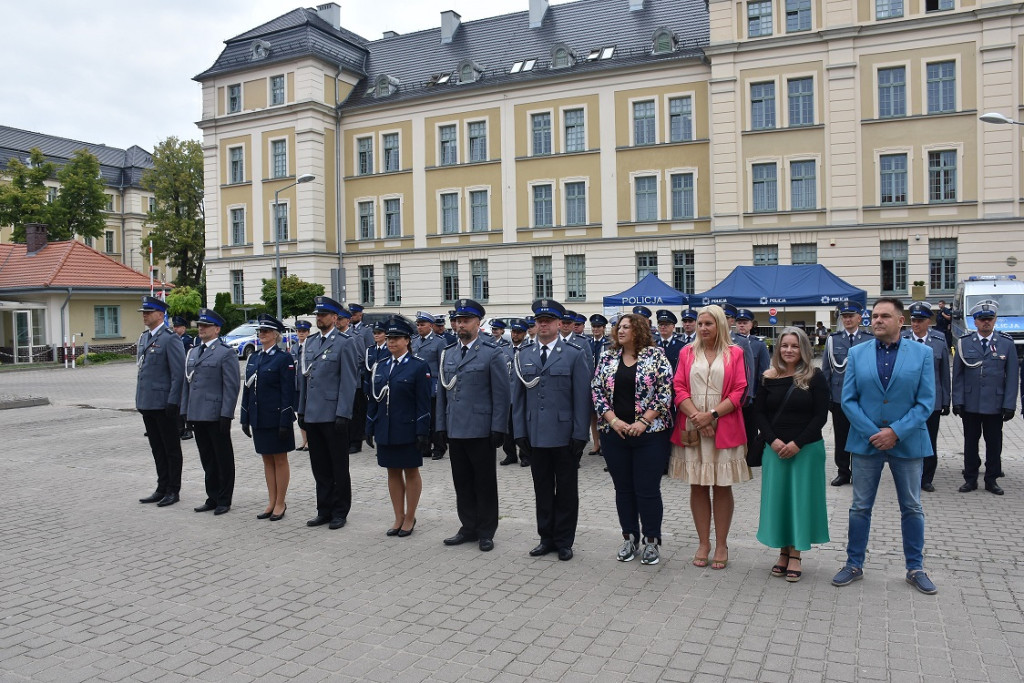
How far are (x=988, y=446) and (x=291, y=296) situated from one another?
109ft

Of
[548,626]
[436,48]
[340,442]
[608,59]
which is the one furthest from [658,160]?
[548,626]

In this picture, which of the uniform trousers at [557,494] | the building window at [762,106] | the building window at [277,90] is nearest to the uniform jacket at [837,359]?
the uniform trousers at [557,494]

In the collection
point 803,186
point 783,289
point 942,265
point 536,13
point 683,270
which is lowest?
point 783,289

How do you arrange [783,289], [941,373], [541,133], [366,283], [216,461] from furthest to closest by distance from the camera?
[366,283] → [541,133] → [783,289] → [941,373] → [216,461]

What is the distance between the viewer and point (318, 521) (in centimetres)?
776

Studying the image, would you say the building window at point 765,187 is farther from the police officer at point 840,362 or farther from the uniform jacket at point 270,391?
the uniform jacket at point 270,391

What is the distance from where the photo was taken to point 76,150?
6806cm

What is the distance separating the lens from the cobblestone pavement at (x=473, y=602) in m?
4.54

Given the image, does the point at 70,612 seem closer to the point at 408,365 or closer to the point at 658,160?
the point at 408,365

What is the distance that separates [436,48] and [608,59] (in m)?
11.8

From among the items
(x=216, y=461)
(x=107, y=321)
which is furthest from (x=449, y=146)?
(x=216, y=461)

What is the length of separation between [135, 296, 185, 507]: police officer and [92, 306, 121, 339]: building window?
32.4m

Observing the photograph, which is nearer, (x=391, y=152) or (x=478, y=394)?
(x=478, y=394)

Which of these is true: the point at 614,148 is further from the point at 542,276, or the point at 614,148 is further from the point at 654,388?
the point at 654,388
